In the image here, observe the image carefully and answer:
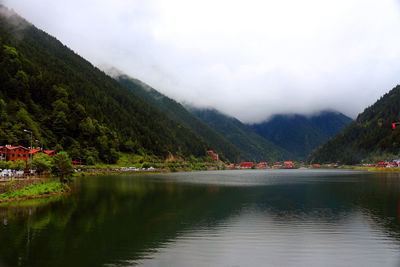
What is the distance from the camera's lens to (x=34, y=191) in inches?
2279

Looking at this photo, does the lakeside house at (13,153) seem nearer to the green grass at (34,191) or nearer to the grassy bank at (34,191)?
the green grass at (34,191)

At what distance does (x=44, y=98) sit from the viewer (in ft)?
645

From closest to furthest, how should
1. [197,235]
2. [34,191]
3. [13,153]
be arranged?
[197,235], [34,191], [13,153]

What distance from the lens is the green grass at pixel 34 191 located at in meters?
51.9

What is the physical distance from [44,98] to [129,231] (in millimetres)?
191820

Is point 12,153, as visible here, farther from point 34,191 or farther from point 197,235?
point 197,235

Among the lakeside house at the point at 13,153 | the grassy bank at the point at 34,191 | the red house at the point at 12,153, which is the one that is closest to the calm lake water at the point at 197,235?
the grassy bank at the point at 34,191

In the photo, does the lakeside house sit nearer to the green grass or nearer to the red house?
the red house

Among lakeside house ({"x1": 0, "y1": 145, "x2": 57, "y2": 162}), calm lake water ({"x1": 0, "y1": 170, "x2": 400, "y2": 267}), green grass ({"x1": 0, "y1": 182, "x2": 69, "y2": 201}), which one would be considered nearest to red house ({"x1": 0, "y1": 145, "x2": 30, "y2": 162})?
lakeside house ({"x1": 0, "y1": 145, "x2": 57, "y2": 162})

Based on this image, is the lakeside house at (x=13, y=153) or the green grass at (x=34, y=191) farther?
the lakeside house at (x=13, y=153)

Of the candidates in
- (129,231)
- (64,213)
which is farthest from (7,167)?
(129,231)

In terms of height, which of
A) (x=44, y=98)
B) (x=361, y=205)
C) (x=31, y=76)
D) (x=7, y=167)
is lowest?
(x=361, y=205)

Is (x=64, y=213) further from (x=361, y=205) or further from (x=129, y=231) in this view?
(x=361, y=205)

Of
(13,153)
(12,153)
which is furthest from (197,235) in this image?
(12,153)
